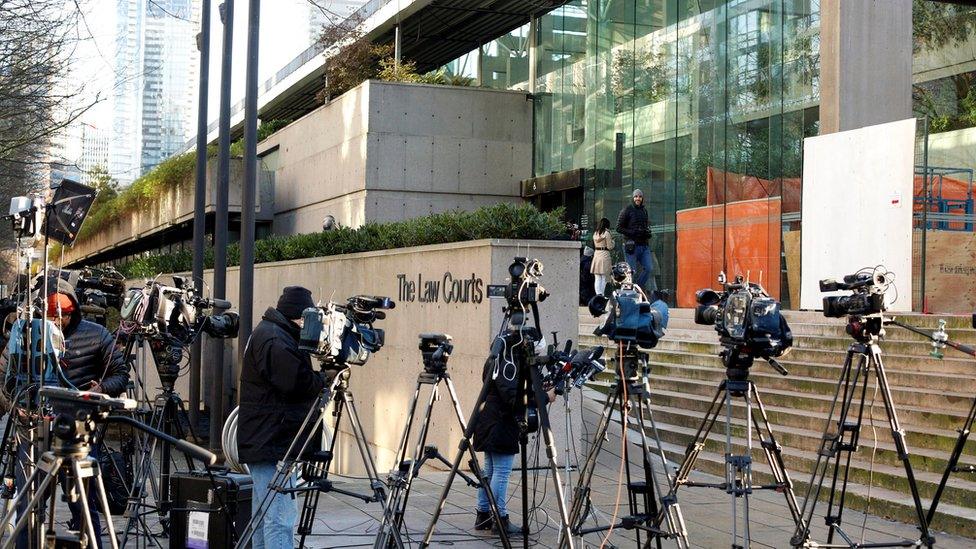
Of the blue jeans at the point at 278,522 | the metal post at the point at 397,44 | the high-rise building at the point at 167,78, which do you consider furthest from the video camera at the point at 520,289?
the metal post at the point at 397,44

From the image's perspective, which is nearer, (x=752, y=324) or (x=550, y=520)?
(x=752, y=324)

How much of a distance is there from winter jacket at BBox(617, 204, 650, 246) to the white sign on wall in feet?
16.9

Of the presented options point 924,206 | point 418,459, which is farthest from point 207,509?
point 924,206

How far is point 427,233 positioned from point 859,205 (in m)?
5.30

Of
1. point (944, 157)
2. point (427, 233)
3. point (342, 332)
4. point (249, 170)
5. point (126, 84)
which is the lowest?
point (342, 332)

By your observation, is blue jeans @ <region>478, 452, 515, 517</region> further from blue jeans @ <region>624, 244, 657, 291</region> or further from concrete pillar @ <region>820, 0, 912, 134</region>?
blue jeans @ <region>624, 244, 657, 291</region>

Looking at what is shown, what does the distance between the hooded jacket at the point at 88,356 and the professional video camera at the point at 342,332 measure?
1836 millimetres

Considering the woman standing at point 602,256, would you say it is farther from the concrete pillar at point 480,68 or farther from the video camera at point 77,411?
the video camera at point 77,411

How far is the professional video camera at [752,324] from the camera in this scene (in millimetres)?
6574

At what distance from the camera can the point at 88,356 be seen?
805 cm

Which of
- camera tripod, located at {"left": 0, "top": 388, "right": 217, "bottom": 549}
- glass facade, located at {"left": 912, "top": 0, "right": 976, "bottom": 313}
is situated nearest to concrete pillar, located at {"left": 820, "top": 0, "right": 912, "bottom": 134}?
glass facade, located at {"left": 912, "top": 0, "right": 976, "bottom": 313}

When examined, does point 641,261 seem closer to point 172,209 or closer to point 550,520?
point 550,520

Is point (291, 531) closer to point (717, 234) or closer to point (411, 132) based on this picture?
point (717, 234)

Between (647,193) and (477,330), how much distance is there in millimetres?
11594
